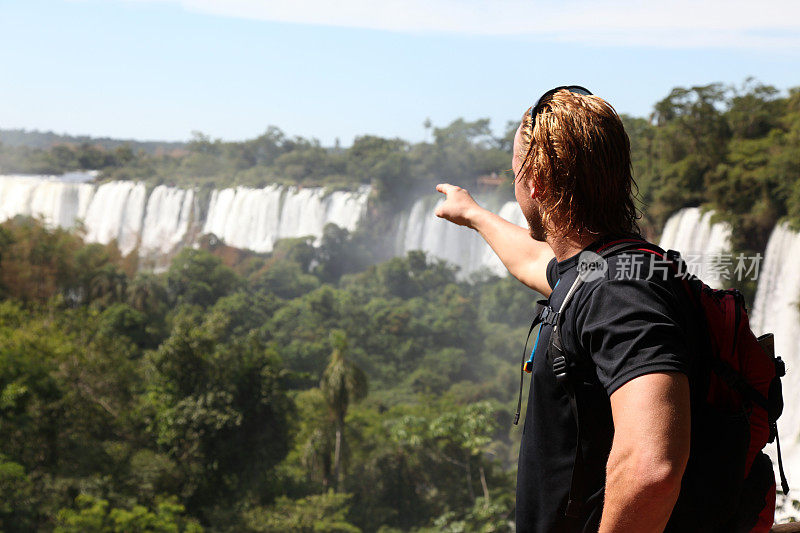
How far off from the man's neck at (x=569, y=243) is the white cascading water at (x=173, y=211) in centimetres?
3296

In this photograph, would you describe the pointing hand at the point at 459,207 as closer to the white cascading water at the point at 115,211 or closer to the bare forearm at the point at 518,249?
the bare forearm at the point at 518,249

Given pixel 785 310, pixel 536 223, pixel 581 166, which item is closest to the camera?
pixel 581 166

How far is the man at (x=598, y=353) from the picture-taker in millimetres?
614

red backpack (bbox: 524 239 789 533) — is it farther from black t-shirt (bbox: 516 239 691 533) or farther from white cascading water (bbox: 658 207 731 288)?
white cascading water (bbox: 658 207 731 288)

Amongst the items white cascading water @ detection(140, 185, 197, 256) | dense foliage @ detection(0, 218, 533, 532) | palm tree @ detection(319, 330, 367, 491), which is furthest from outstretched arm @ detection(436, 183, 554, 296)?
white cascading water @ detection(140, 185, 197, 256)

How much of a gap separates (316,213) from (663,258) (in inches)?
1341

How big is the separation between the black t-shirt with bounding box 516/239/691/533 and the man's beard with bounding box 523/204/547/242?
0.21ft

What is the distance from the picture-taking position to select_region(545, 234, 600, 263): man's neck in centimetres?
76

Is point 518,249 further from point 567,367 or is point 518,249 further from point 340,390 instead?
point 340,390

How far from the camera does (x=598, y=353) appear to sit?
653 millimetres

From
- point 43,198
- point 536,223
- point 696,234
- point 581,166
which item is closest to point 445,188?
point 536,223

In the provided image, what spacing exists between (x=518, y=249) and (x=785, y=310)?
944 cm

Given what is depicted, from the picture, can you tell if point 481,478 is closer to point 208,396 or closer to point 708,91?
point 208,396

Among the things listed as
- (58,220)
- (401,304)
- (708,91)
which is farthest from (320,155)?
(708,91)
